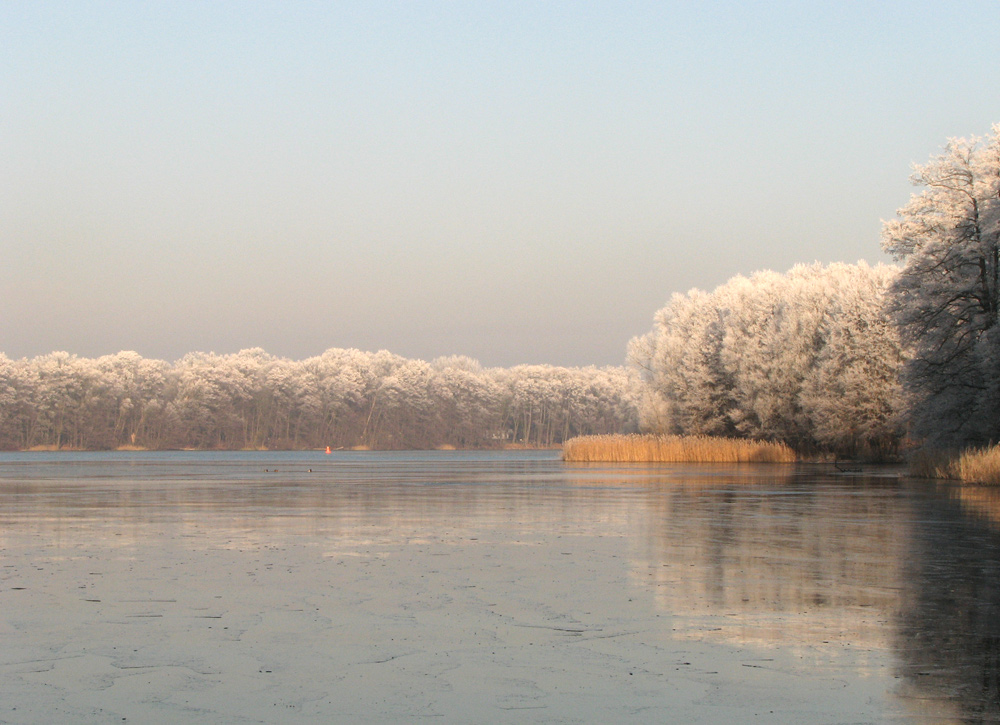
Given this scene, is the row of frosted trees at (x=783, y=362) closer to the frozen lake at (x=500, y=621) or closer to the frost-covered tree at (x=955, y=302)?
the frost-covered tree at (x=955, y=302)

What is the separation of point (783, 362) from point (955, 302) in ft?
81.5

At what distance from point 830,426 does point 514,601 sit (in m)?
51.5

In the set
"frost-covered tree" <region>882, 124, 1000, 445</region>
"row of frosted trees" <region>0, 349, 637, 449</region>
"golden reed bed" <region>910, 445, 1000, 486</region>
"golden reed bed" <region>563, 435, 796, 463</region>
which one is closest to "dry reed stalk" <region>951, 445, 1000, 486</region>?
"golden reed bed" <region>910, 445, 1000, 486</region>

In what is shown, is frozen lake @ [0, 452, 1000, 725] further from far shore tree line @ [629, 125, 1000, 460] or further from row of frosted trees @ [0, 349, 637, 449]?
row of frosted trees @ [0, 349, 637, 449]

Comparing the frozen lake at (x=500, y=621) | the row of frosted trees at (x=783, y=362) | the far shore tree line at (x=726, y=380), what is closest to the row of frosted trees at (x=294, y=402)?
the far shore tree line at (x=726, y=380)

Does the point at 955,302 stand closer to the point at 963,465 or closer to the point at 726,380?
the point at 963,465

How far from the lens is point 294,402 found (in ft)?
474

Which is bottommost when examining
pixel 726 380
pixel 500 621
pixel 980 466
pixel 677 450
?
pixel 500 621

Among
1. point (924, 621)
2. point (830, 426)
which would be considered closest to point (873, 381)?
point (830, 426)

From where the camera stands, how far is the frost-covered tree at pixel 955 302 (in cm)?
3891

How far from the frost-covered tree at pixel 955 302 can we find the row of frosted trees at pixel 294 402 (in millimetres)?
93179

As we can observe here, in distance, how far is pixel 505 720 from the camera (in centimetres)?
637

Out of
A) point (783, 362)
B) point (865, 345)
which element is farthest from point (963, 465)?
point (783, 362)

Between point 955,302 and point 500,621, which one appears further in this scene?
point 955,302
